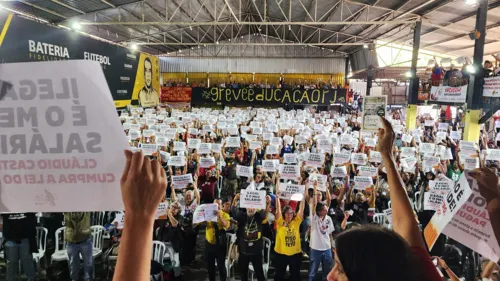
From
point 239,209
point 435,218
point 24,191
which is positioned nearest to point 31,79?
point 24,191

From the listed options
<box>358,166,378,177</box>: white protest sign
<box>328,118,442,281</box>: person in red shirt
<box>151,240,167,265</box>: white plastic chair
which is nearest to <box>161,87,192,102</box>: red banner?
<box>358,166,378,177</box>: white protest sign

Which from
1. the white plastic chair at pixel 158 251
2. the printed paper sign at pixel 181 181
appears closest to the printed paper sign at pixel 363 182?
the printed paper sign at pixel 181 181

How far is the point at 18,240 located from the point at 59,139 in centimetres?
465

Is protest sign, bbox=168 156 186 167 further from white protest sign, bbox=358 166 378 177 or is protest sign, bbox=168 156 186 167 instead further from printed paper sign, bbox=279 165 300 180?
white protest sign, bbox=358 166 378 177

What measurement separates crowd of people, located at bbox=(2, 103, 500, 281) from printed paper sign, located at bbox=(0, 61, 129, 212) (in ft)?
1.04

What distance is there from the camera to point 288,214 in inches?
215

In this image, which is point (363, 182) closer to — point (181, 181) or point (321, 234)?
point (321, 234)

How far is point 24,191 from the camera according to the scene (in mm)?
1605

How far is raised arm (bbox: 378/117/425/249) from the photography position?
1611mm

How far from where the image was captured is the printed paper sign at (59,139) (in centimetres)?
144

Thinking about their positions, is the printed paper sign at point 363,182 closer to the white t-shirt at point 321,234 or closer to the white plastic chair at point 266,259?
the white t-shirt at point 321,234

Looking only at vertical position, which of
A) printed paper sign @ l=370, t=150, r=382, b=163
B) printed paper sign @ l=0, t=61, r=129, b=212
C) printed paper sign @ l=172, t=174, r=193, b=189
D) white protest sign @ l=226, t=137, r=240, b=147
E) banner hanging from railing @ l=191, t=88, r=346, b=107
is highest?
banner hanging from railing @ l=191, t=88, r=346, b=107

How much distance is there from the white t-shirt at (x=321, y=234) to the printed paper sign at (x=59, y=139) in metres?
4.49

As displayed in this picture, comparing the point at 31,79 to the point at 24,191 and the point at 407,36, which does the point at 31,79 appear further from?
the point at 407,36
